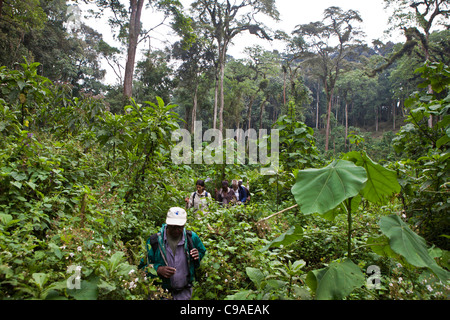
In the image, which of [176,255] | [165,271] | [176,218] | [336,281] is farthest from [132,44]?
[336,281]

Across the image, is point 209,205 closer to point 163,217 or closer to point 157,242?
point 163,217

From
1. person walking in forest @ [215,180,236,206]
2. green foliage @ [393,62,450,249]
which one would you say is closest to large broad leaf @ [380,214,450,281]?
green foliage @ [393,62,450,249]

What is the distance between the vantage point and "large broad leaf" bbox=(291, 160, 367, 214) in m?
1.21

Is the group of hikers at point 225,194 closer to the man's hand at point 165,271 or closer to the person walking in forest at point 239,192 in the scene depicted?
the person walking in forest at point 239,192

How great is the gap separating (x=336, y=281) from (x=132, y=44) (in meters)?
10.4

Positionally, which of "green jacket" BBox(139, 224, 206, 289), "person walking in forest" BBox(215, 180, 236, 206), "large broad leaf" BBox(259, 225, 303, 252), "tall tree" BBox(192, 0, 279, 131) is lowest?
"green jacket" BBox(139, 224, 206, 289)

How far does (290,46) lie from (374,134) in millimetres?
25981

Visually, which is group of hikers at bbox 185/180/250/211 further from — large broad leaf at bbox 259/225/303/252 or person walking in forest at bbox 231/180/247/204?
large broad leaf at bbox 259/225/303/252

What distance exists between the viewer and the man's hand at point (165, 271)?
90.5 inches

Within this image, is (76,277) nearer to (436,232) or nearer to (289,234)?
(289,234)

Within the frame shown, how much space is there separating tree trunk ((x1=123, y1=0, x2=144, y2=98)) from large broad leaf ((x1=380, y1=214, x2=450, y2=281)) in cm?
942

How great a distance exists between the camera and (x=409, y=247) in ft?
3.80

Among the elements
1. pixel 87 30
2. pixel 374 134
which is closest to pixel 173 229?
pixel 87 30
